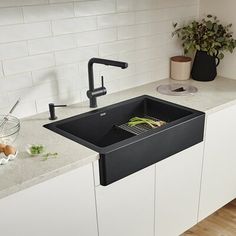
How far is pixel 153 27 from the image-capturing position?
7.36ft

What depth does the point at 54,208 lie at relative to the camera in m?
1.42

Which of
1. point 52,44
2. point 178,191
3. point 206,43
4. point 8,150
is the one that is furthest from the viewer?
point 206,43

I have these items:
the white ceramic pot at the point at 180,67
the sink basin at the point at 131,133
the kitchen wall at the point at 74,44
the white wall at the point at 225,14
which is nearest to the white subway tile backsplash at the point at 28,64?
the kitchen wall at the point at 74,44

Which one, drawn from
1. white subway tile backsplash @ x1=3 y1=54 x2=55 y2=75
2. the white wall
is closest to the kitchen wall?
white subway tile backsplash @ x1=3 y1=54 x2=55 y2=75

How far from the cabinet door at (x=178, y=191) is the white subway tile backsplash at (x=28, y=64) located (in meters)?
0.76

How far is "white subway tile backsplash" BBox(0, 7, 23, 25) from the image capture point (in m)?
1.63

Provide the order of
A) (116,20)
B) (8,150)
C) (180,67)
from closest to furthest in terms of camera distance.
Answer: (8,150) → (116,20) → (180,67)

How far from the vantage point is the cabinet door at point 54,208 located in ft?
4.28

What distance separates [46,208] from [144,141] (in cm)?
50

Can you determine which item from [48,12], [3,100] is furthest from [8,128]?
[48,12]

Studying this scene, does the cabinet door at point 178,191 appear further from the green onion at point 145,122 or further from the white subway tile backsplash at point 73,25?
the white subway tile backsplash at point 73,25

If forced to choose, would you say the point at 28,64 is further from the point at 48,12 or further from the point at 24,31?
the point at 48,12

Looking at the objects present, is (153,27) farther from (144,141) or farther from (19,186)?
(19,186)

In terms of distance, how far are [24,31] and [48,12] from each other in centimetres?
16
